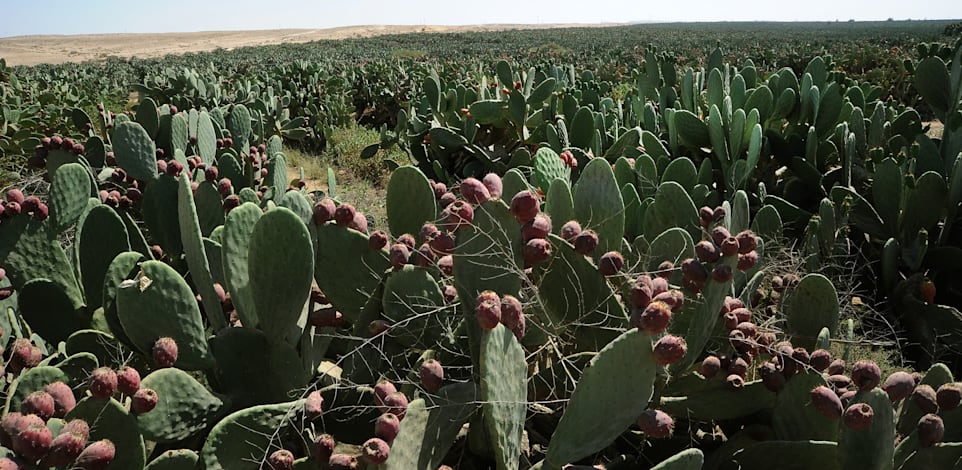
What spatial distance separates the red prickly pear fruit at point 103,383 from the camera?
0.98 metres

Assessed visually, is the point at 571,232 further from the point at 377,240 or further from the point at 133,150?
the point at 133,150

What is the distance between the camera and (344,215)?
1386 millimetres

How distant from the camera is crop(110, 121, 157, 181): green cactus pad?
2.39 m

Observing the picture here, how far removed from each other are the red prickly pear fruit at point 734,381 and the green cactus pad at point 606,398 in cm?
34

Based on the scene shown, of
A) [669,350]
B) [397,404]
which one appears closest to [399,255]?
[397,404]

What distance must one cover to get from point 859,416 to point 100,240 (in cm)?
171

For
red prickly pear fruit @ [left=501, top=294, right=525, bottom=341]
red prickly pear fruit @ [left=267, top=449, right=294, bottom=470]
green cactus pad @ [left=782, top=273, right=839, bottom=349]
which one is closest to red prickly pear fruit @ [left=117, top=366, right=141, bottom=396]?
red prickly pear fruit @ [left=267, top=449, right=294, bottom=470]

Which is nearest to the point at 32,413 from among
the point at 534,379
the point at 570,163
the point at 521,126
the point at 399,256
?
the point at 399,256

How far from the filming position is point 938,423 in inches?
45.0

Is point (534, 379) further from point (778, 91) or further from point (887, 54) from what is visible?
point (887, 54)

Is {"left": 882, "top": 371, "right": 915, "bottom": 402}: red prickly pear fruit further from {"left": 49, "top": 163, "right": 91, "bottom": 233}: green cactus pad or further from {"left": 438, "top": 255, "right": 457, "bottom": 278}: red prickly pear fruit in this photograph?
{"left": 49, "top": 163, "right": 91, "bottom": 233}: green cactus pad

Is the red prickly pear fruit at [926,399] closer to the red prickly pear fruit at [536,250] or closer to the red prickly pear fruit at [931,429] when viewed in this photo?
the red prickly pear fruit at [931,429]

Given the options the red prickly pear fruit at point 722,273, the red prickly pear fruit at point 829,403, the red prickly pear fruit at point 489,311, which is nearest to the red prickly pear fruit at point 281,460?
the red prickly pear fruit at point 489,311

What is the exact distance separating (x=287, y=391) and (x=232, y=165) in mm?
1926
